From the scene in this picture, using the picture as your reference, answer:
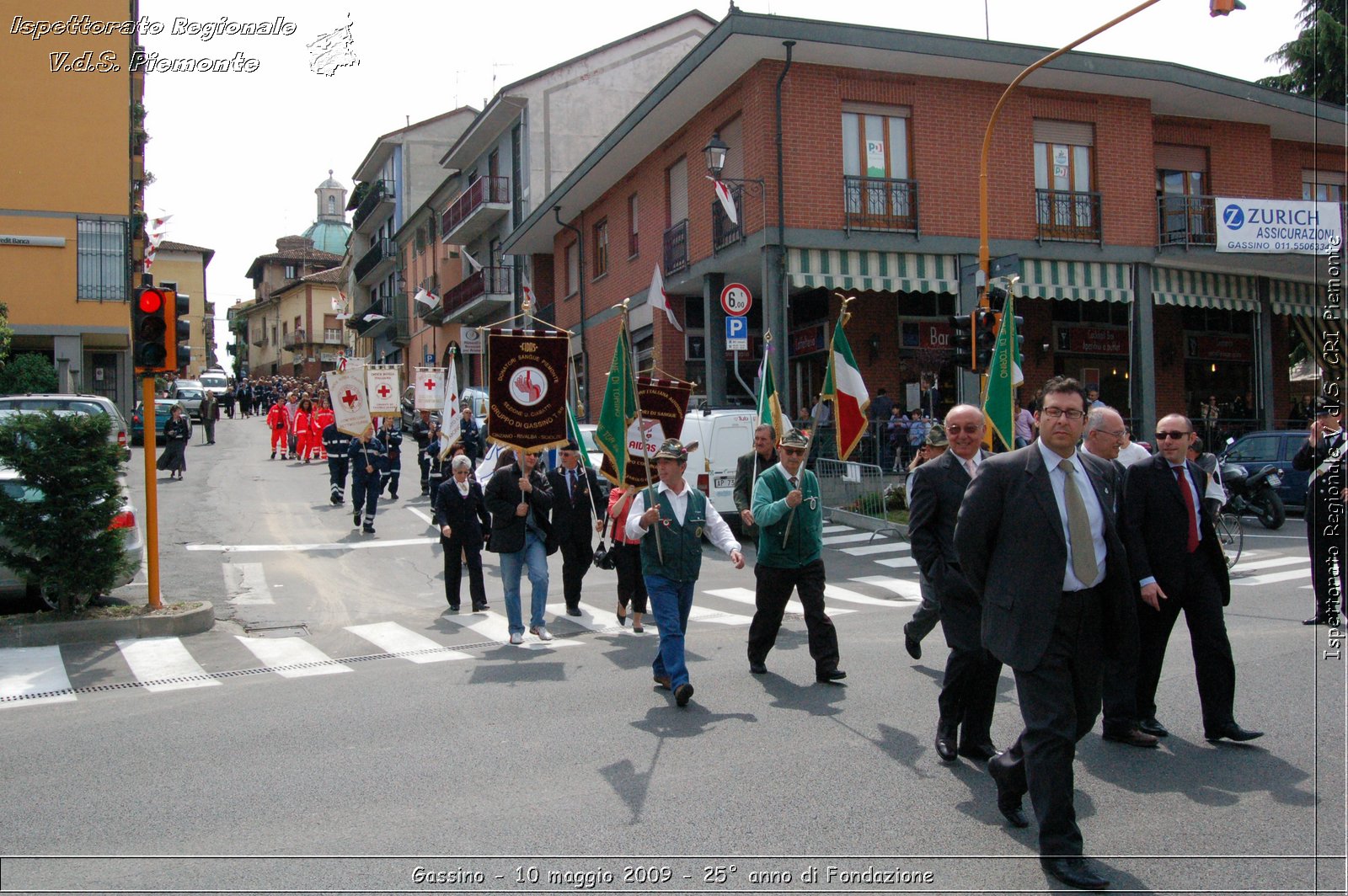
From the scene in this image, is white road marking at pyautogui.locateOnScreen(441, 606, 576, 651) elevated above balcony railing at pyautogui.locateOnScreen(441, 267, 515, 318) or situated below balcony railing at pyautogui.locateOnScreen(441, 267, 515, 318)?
below

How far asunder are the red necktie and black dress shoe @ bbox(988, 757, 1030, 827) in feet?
7.01

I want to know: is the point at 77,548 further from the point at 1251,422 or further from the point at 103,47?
the point at 103,47

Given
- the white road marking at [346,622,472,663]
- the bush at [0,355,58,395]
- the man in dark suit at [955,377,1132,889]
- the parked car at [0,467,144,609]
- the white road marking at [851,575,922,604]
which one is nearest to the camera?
the man in dark suit at [955,377,1132,889]

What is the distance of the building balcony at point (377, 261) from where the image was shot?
57125 mm

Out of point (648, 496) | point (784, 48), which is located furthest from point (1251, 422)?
point (648, 496)

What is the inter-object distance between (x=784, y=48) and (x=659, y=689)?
15305 mm

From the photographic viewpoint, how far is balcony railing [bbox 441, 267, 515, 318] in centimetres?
3884

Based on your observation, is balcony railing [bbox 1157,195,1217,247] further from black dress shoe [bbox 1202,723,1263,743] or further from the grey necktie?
the grey necktie

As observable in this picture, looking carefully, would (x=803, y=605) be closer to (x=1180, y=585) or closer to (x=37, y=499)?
(x=1180, y=585)

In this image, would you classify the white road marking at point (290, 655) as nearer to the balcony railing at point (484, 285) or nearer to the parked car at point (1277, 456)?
the parked car at point (1277, 456)

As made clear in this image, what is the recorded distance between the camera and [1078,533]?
170 inches

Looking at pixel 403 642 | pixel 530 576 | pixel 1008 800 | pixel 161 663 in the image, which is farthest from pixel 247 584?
pixel 1008 800

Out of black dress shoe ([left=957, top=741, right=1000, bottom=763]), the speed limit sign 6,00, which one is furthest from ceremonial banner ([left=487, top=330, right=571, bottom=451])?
the speed limit sign 6,00

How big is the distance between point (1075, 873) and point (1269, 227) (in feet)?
73.7
